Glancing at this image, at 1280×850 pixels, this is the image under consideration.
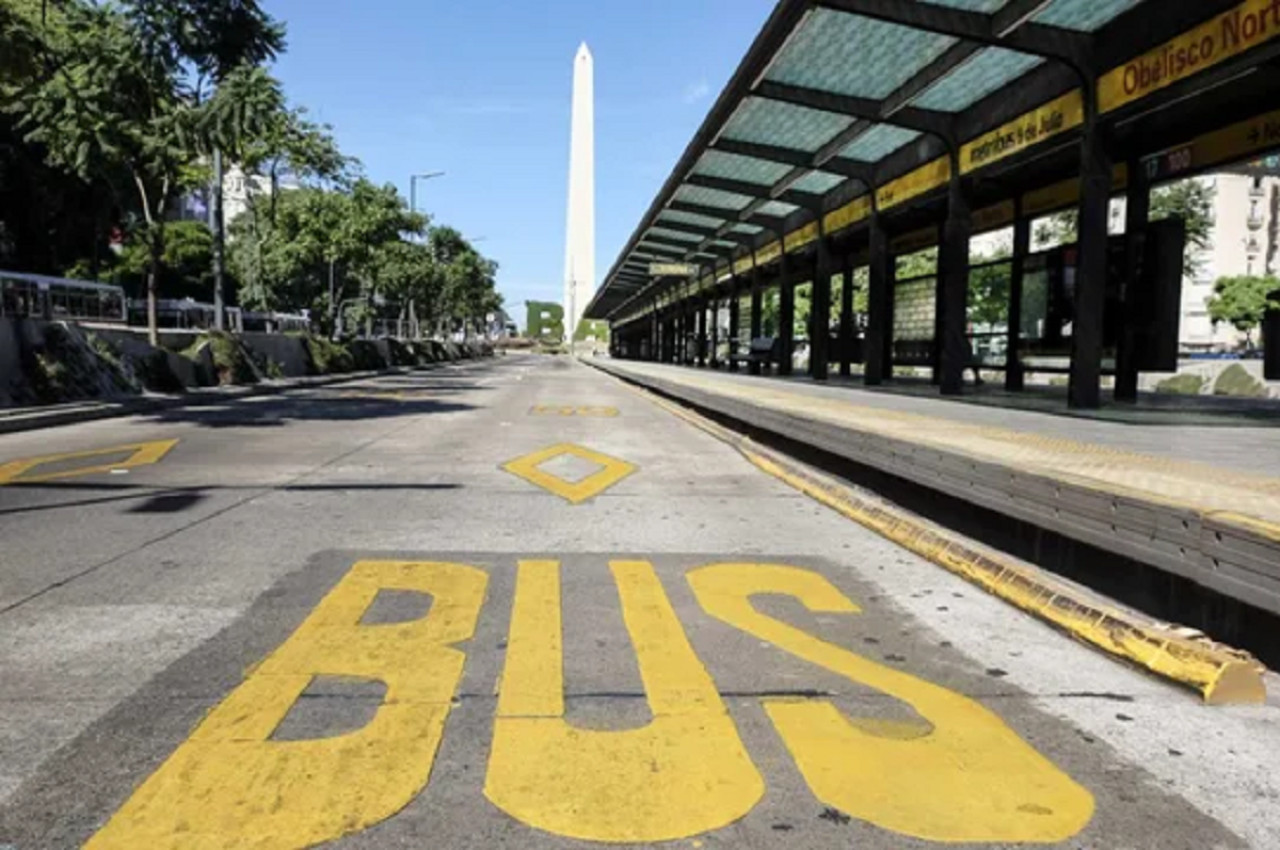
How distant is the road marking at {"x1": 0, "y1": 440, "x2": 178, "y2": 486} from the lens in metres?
10.0

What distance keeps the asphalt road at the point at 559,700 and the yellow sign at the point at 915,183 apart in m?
13.8

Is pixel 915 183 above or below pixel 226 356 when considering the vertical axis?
above

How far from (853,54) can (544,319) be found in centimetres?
15986

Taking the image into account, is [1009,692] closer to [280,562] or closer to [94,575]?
[280,562]

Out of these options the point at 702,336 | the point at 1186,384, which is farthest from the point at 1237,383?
the point at 702,336

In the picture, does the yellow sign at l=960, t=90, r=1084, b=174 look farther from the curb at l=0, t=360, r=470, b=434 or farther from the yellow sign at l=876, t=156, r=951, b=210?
the curb at l=0, t=360, r=470, b=434

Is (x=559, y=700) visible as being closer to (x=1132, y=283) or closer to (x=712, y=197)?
(x=1132, y=283)

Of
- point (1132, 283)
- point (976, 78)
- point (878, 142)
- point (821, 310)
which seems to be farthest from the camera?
point (821, 310)

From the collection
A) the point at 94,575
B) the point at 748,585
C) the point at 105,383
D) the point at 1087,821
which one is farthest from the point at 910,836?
the point at 105,383

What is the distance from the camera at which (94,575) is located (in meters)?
5.91

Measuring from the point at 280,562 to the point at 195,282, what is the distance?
77917mm

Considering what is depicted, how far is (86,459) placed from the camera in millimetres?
11516

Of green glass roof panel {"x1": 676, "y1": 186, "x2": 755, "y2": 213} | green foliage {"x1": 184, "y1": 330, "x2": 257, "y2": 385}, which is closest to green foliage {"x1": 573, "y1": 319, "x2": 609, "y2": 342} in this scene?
green glass roof panel {"x1": 676, "y1": 186, "x2": 755, "y2": 213}

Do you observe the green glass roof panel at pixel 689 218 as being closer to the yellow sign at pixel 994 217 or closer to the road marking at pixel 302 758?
the yellow sign at pixel 994 217
